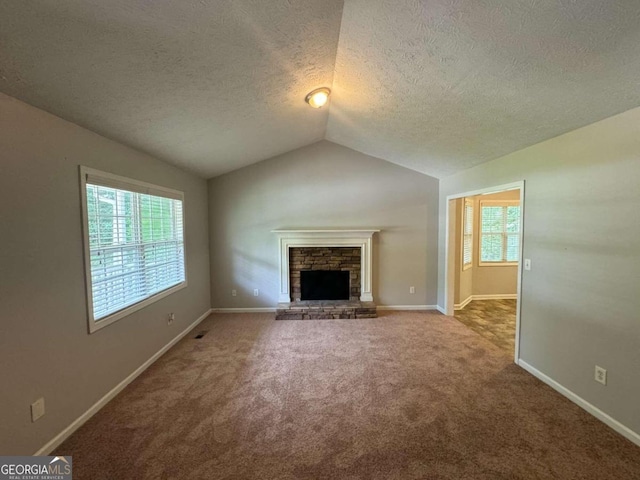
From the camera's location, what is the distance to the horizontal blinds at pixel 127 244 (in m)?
2.31

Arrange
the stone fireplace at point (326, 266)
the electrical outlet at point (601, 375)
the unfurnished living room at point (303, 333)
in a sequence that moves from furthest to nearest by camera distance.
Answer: the stone fireplace at point (326, 266), the electrical outlet at point (601, 375), the unfurnished living room at point (303, 333)

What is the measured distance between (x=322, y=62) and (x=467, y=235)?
433 centimetres

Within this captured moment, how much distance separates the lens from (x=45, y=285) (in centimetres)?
183

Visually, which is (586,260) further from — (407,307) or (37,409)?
(37,409)

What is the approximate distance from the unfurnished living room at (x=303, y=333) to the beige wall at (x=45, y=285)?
14mm

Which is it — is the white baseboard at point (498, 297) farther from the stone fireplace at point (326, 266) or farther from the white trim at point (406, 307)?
the stone fireplace at point (326, 266)

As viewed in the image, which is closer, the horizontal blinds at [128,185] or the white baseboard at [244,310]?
the horizontal blinds at [128,185]

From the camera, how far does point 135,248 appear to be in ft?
9.30

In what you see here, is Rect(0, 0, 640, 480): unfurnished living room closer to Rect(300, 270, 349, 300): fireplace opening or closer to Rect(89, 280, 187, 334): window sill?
Rect(89, 280, 187, 334): window sill

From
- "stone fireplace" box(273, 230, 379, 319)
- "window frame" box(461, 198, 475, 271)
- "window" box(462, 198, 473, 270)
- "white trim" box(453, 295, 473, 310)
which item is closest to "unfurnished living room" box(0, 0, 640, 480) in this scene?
"stone fireplace" box(273, 230, 379, 319)

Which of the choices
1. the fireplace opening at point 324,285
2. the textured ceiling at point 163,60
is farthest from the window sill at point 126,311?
the fireplace opening at point 324,285

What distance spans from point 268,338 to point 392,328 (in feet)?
5.79

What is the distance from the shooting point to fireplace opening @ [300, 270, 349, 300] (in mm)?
4820

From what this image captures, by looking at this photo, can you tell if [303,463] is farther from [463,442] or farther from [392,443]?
[463,442]
